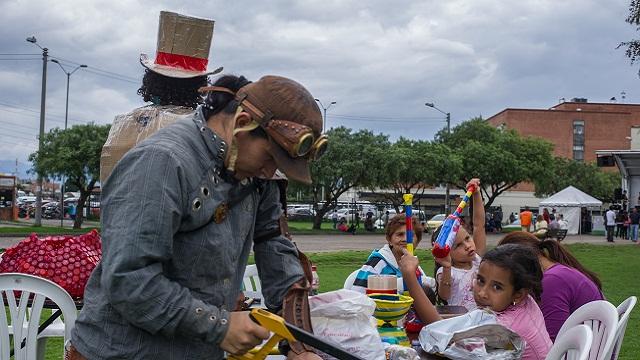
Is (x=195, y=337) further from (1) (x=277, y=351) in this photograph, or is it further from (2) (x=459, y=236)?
(2) (x=459, y=236)

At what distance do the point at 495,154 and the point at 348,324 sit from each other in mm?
42094

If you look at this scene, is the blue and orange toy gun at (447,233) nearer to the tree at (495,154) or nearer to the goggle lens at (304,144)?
the goggle lens at (304,144)

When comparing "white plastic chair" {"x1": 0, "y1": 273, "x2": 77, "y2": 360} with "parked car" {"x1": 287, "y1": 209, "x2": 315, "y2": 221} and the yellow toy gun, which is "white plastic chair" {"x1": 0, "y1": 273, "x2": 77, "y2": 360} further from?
"parked car" {"x1": 287, "y1": 209, "x2": 315, "y2": 221}

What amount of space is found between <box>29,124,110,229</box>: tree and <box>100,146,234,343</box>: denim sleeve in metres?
29.4

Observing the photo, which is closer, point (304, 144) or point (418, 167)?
point (304, 144)

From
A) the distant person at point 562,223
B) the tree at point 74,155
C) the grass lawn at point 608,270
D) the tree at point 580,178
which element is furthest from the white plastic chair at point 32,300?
the tree at point 580,178

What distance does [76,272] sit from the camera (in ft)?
12.0

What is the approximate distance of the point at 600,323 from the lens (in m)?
2.84

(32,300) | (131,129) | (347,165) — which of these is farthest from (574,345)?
(347,165)

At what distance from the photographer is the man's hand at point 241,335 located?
6.25 feet

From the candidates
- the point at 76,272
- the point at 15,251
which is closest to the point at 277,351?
the point at 76,272

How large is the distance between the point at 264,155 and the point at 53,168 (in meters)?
30.7

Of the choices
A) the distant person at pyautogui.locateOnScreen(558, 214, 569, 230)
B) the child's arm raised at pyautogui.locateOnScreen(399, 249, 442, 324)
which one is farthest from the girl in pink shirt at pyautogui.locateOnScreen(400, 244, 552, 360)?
the distant person at pyautogui.locateOnScreen(558, 214, 569, 230)

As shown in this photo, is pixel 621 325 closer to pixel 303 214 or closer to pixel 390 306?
pixel 390 306
